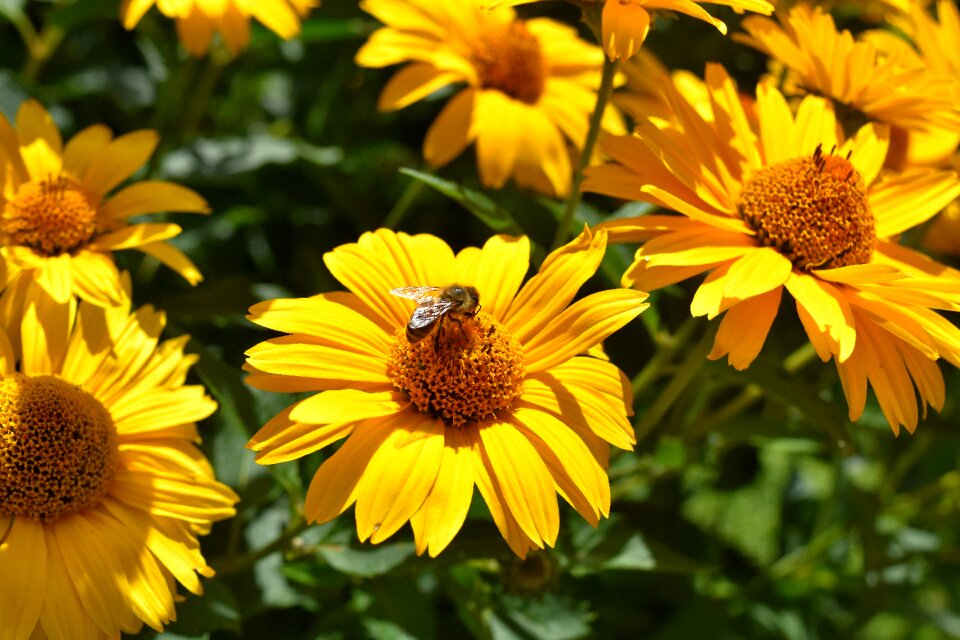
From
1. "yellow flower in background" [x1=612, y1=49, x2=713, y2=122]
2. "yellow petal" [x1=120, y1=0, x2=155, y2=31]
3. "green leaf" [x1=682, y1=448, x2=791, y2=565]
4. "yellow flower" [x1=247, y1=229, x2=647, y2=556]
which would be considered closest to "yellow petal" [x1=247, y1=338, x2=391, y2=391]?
"yellow flower" [x1=247, y1=229, x2=647, y2=556]

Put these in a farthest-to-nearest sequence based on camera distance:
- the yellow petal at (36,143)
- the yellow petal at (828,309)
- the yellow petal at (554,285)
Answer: the yellow petal at (36,143) < the yellow petal at (554,285) < the yellow petal at (828,309)

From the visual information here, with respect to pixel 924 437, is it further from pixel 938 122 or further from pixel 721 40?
pixel 721 40

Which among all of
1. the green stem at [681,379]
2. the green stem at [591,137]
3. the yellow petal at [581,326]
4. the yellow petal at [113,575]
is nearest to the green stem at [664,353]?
the green stem at [681,379]

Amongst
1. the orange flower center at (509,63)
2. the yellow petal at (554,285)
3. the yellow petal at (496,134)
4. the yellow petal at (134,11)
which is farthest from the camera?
the orange flower center at (509,63)

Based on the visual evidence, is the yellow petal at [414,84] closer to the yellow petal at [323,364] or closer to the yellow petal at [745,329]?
the yellow petal at [323,364]

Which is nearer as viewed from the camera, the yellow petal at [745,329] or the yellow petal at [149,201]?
the yellow petal at [745,329]

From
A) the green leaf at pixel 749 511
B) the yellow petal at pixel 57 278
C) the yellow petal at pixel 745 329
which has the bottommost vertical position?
the green leaf at pixel 749 511

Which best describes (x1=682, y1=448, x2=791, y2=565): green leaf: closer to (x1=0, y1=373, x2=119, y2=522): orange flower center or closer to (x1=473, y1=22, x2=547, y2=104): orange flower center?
(x1=473, y1=22, x2=547, y2=104): orange flower center
